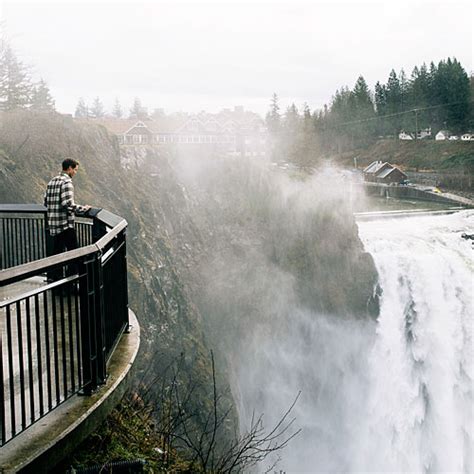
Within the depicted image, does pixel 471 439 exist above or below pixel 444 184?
below

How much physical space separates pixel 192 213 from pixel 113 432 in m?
25.5

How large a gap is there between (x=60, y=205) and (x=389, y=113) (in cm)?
7322

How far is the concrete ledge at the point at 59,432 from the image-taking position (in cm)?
343

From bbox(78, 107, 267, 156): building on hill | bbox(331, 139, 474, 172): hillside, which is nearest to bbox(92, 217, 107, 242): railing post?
bbox(78, 107, 267, 156): building on hill

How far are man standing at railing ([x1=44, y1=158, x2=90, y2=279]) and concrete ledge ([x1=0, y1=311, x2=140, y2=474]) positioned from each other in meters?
2.88

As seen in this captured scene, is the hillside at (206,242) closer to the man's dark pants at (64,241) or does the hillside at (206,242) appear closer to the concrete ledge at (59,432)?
the man's dark pants at (64,241)

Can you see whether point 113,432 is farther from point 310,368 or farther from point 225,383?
point 310,368

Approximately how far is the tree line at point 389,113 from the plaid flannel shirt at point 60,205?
2210 inches

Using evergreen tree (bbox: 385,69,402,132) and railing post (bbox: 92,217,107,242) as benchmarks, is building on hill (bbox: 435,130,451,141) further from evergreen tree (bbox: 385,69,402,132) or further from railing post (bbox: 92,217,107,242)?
railing post (bbox: 92,217,107,242)

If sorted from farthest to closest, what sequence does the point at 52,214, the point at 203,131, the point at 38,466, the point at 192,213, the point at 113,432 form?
1. the point at 203,131
2. the point at 192,213
3. the point at 52,214
4. the point at 113,432
5. the point at 38,466

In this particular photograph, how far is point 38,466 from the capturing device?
347 centimetres

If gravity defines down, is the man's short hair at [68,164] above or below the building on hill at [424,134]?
below

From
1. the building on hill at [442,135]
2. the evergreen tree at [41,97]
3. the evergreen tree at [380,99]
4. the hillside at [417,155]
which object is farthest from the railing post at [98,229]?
the evergreen tree at [380,99]

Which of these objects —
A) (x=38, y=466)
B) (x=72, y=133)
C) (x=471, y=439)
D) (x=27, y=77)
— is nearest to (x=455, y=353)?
(x=471, y=439)
